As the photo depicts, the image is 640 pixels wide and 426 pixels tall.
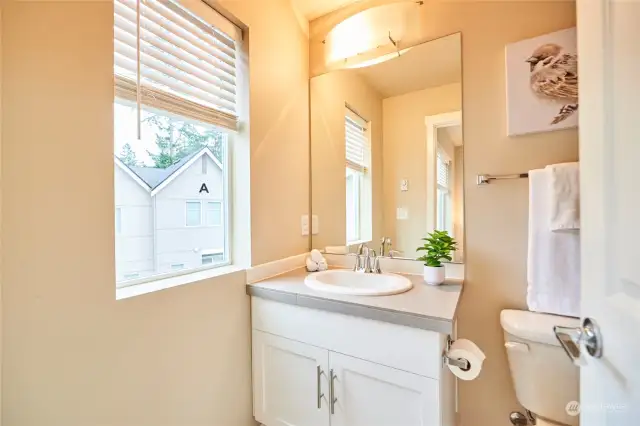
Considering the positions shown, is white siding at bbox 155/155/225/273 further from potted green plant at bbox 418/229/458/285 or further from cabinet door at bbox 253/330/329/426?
potted green plant at bbox 418/229/458/285

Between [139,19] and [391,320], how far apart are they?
1.35 metres

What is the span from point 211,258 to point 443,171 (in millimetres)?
1202

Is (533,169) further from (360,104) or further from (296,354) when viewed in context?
(296,354)

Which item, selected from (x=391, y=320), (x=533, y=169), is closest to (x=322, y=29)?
(x=533, y=169)

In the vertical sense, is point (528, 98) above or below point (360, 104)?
below

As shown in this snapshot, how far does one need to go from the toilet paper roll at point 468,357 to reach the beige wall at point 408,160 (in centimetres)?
62

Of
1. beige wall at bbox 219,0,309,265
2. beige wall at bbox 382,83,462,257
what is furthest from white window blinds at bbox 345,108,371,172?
beige wall at bbox 219,0,309,265

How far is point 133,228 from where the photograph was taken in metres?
1.09

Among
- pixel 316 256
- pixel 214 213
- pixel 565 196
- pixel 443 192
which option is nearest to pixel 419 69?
pixel 443 192

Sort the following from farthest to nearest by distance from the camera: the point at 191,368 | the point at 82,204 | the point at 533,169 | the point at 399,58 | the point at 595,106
Result: the point at 399,58
the point at 533,169
the point at 191,368
the point at 82,204
the point at 595,106

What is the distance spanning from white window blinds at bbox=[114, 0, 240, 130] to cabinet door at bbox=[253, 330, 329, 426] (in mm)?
1033

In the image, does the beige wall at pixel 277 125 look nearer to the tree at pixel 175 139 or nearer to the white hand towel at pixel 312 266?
the white hand towel at pixel 312 266

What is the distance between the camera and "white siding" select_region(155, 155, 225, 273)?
1.20m

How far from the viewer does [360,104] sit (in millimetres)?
1793
